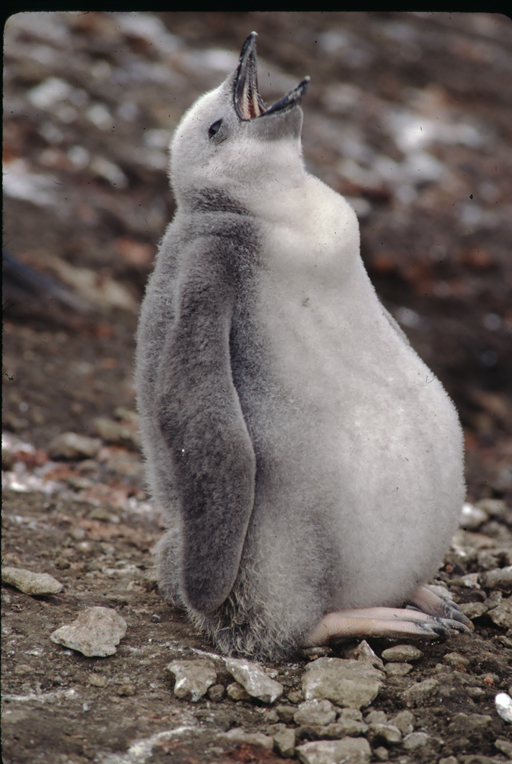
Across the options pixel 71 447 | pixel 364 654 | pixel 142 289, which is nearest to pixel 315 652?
pixel 364 654

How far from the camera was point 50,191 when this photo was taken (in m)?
5.98

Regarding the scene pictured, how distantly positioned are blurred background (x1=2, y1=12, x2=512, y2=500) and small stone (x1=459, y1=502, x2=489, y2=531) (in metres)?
0.61

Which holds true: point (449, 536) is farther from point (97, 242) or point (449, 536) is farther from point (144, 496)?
point (97, 242)

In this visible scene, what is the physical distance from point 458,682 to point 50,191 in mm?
5207

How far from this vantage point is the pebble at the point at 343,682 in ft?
6.35

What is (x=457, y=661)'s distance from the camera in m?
2.13

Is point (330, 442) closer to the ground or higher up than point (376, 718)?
higher up

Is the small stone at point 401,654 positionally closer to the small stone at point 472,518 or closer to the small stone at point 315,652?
the small stone at point 315,652

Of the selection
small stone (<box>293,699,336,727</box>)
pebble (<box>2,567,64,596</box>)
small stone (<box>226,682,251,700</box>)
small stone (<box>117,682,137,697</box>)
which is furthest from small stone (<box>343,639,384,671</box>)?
pebble (<box>2,567,64,596</box>)

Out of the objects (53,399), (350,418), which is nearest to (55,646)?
(350,418)

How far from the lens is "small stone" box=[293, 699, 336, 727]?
184cm

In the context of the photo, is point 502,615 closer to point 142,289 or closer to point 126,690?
point 126,690

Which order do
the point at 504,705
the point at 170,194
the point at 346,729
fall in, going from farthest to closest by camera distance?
1. the point at 170,194
2. the point at 504,705
3. the point at 346,729

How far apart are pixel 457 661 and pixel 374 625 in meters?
0.28
